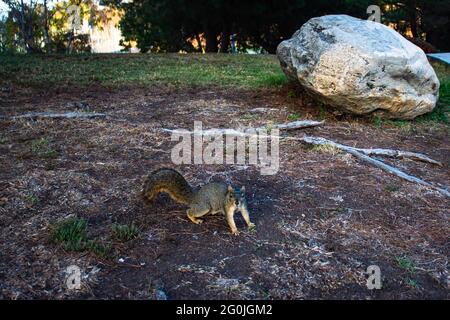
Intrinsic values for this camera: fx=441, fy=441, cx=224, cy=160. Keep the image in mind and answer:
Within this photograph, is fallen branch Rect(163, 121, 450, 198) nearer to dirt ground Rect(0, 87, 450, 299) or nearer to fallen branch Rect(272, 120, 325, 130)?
dirt ground Rect(0, 87, 450, 299)

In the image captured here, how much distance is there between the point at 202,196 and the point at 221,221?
13.3 inches

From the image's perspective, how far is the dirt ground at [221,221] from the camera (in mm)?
3031

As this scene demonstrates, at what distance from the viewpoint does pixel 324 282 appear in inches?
122

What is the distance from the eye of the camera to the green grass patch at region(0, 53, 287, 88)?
9.21 metres

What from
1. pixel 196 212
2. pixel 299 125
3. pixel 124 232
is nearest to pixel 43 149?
pixel 124 232

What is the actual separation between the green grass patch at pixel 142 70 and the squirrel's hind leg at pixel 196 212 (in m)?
5.60

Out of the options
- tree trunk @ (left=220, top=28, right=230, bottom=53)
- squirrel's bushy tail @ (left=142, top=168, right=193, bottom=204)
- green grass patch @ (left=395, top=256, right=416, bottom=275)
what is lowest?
green grass patch @ (left=395, top=256, right=416, bottom=275)

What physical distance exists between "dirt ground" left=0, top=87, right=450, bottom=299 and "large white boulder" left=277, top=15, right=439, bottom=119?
46 cm

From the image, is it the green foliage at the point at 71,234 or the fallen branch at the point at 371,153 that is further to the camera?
the fallen branch at the point at 371,153

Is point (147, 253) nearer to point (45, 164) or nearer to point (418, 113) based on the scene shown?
point (45, 164)

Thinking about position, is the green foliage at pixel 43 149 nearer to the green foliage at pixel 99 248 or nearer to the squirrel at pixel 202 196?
the squirrel at pixel 202 196

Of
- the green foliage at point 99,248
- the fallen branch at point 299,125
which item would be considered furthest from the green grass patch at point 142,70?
the green foliage at point 99,248

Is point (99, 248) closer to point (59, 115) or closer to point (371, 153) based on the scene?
point (371, 153)

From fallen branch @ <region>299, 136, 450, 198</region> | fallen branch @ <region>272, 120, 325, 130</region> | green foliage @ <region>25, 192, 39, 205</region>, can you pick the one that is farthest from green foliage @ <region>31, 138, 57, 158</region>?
fallen branch @ <region>299, 136, 450, 198</region>
